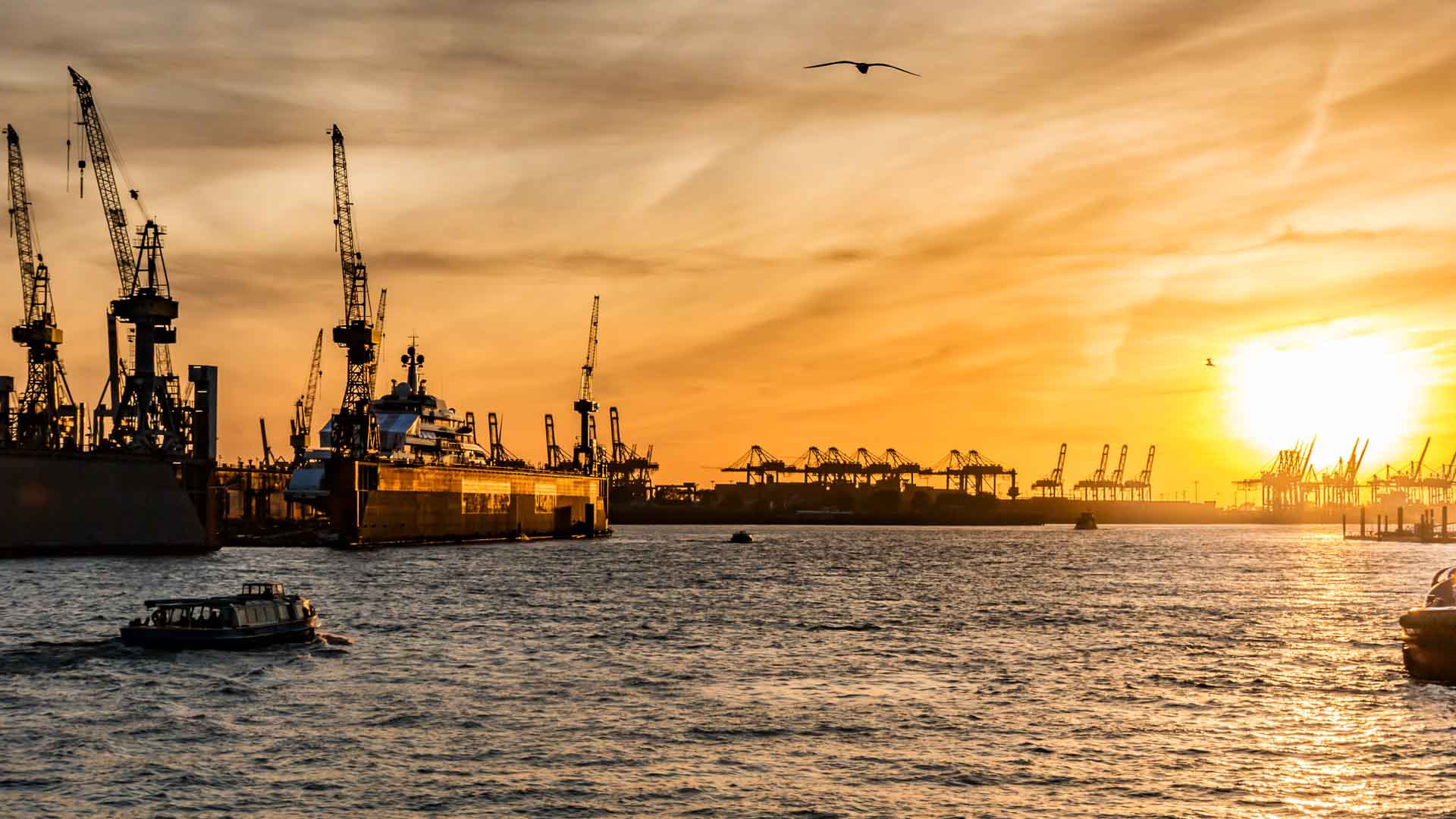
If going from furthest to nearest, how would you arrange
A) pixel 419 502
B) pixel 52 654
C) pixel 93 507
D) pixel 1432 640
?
pixel 419 502, pixel 93 507, pixel 52 654, pixel 1432 640

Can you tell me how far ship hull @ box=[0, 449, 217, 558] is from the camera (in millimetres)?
129000

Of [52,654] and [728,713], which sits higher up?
[52,654]

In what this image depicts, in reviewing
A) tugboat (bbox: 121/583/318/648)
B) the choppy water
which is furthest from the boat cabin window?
the choppy water

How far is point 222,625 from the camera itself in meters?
59.2

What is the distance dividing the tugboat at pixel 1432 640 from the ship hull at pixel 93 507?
119 meters

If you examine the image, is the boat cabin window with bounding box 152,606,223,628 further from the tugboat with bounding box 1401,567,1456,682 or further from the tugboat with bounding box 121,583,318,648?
the tugboat with bounding box 1401,567,1456,682

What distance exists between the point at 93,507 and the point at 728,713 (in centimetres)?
11105

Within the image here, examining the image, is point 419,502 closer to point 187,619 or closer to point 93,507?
point 93,507

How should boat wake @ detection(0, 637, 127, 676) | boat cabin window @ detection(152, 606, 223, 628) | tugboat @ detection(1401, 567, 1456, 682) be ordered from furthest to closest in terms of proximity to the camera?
boat cabin window @ detection(152, 606, 223, 628), boat wake @ detection(0, 637, 127, 676), tugboat @ detection(1401, 567, 1456, 682)

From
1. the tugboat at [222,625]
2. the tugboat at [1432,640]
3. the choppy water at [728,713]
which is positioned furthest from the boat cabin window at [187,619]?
the tugboat at [1432,640]

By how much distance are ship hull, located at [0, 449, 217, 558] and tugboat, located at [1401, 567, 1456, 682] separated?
118723 millimetres

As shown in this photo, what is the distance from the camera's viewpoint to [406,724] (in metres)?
42.2

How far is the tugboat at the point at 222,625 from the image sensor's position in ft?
193

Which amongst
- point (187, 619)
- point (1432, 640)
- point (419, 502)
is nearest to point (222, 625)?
point (187, 619)
